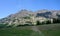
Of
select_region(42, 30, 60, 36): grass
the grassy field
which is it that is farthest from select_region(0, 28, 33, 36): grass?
select_region(42, 30, 60, 36): grass

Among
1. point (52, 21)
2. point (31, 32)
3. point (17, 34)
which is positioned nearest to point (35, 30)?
point (31, 32)

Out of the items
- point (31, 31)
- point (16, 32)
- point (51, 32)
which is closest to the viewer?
point (51, 32)

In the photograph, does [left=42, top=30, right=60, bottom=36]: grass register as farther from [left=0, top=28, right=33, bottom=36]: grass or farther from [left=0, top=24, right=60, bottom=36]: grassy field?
[left=0, top=28, right=33, bottom=36]: grass

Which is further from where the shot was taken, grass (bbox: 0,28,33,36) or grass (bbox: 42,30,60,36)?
grass (bbox: 0,28,33,36)

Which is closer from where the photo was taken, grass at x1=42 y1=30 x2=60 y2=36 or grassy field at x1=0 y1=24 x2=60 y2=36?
grass at x1=42 y1=30 x2=60 y2=36

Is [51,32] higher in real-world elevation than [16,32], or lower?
lower

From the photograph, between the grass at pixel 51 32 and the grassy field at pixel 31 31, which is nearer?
the grass at pixel 51 32

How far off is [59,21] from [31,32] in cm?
756

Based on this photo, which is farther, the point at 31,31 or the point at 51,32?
the point at 31,31

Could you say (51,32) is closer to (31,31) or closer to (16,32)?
(31,31)

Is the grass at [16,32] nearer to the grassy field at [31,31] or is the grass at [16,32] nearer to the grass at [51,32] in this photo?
the grassy field at [31,31]

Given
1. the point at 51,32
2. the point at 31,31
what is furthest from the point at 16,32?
the point at 51,32

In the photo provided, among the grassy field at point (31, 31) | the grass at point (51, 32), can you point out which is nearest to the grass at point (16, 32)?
the grassy field at point (31, 31)

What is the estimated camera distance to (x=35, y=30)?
21891 mm
